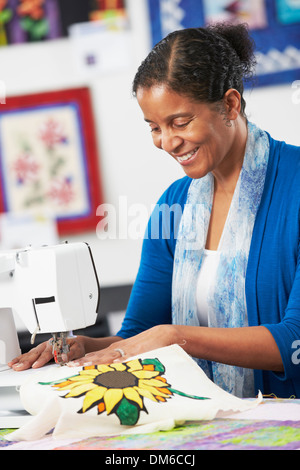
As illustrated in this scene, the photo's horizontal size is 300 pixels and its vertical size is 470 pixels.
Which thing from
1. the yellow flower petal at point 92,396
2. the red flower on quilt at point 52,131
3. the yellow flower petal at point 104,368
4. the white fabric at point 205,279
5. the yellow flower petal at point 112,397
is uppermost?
the red flower on quilt at point 52,131

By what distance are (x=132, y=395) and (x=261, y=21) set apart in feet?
7.15

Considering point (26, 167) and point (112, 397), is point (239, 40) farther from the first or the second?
point (26, 167)

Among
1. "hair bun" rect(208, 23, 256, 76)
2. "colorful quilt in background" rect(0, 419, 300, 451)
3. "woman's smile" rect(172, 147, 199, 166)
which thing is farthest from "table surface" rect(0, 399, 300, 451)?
"hair bun" rect(208, 23, 256, 76)

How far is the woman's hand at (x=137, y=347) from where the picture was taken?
1.13 metres

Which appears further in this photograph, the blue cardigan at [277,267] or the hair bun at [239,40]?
the hair bun at [239,40]

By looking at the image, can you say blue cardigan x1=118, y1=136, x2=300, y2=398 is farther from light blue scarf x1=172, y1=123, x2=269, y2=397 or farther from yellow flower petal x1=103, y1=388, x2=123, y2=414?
yellow flower petal x1=103, y1=388, x2=123, y2=414

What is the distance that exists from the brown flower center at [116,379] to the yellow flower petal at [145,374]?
1 cm

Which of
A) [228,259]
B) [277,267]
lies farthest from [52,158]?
[277,267]

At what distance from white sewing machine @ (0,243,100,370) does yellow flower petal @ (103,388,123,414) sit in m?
0.29

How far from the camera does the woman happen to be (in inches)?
48.5

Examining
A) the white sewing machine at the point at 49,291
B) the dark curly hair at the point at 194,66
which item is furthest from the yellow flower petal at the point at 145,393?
the dark curly hair at the point at 194,66

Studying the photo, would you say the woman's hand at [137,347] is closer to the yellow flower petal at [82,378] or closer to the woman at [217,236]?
the woman at [217,236]

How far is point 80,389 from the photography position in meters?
0.94
